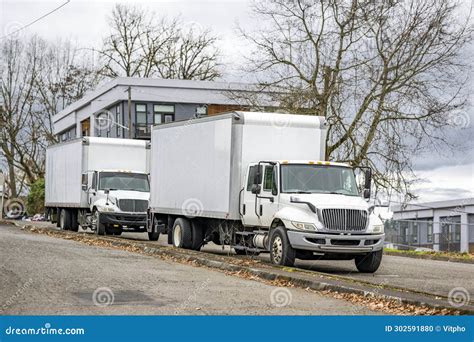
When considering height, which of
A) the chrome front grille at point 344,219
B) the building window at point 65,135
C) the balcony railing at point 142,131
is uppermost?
the building window at point 65,135

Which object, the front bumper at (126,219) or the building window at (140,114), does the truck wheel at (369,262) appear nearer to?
the front bumper at (126,219)

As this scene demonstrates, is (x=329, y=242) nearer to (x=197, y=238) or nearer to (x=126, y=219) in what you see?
(x=197, y=238)

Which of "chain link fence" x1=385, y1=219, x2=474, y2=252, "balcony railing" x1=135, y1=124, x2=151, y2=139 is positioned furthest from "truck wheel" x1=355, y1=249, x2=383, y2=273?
"balcony railing" x1=135, y1=124, x2=151, y2=139

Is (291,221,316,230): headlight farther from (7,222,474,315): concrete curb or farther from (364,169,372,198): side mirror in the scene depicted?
(364,169,372,198): side mirror

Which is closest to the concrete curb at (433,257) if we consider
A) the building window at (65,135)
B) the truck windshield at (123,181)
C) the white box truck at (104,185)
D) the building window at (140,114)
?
the white box truck at (104,185)

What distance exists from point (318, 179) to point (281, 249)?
6.00 ft

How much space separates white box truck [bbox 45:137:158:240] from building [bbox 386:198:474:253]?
401 inches

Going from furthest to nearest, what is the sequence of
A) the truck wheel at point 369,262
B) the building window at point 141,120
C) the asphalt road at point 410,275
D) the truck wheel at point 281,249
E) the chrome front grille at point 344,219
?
the building window at point 141,120 < the truck wheel at point 369,262 < the truck wheel at point 281,249 < the chrome front grille at point 344,219 < the asphalt road at point 410,275

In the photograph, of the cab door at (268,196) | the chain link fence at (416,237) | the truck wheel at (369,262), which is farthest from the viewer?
the chain link fence at (416,237)

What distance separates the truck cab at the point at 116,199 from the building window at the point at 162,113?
116 feet

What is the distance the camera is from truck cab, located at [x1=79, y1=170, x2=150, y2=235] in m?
31.2

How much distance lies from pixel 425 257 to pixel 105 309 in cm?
1854

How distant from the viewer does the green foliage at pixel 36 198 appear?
69188 mm

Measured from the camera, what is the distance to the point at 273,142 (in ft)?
68.1
